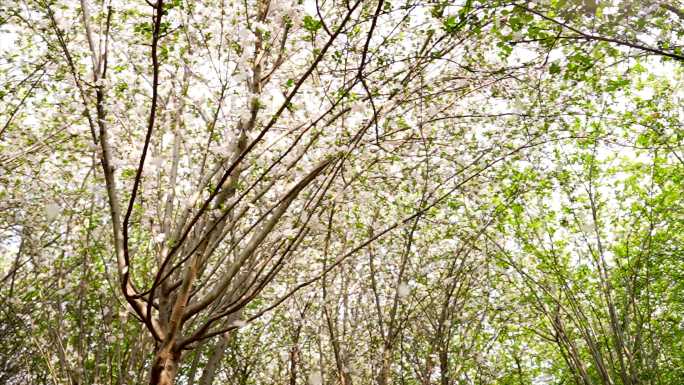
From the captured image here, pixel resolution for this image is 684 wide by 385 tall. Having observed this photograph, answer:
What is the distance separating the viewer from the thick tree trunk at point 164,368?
12.1 feet

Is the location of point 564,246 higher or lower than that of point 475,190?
higher

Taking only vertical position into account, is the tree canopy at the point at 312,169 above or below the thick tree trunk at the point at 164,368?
above

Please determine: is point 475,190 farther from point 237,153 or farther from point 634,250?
point 634,250

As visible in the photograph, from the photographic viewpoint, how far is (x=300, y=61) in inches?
229

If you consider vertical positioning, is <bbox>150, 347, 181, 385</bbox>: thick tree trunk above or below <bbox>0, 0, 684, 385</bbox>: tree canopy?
below

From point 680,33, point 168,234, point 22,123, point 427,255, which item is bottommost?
point 168,234

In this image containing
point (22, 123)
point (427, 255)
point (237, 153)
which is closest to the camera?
point (237, 153)

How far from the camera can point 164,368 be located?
3.69 m

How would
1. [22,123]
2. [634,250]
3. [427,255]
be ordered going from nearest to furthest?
[22,123] → [427,255] → [634,250]

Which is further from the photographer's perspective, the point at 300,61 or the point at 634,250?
the point at 634,250

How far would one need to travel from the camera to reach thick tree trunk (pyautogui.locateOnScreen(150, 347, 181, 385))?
367 centimetres

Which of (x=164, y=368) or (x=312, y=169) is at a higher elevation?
(x=312, y=169)

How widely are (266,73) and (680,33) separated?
3514 mm

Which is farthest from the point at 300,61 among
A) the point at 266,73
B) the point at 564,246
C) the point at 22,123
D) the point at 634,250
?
the point at 634,250
